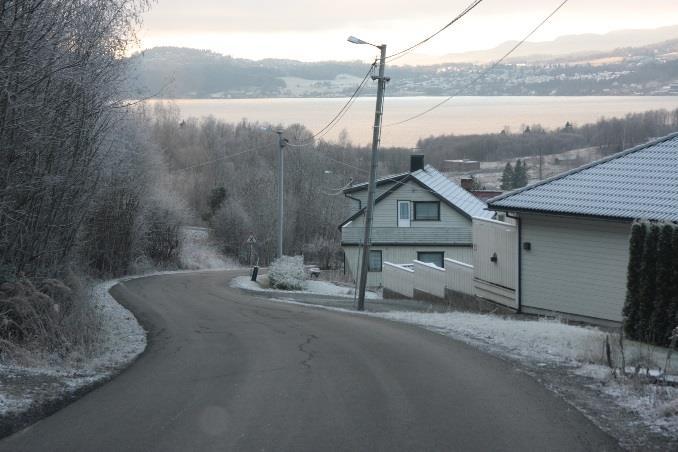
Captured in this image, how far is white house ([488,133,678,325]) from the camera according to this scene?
64.4 feet

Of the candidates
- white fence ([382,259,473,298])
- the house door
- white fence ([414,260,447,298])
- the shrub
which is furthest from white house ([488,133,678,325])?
the house door

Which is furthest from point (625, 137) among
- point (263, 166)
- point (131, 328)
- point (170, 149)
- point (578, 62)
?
point (170, 149)

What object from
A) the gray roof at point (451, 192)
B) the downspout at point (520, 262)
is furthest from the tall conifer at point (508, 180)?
the downspout at point (520, 262)

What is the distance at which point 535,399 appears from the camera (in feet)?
29.1

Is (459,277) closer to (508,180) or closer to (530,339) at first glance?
(530,339)

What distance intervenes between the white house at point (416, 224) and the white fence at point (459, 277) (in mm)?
17178

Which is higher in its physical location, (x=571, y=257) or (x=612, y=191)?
(x=612, y=191)

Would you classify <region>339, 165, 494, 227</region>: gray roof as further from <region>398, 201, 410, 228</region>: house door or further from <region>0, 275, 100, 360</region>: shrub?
<region>0, 275, 100, 360</region>: shrub

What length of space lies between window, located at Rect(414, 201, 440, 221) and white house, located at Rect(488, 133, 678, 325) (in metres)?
23.0

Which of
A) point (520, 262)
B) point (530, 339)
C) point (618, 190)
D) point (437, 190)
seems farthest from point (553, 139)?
point (530, 339)

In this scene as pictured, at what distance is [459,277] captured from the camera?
27.2 metres

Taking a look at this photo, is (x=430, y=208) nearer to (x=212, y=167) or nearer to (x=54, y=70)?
(x=54, y=70)

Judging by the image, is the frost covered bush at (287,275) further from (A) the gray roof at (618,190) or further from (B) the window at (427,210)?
(A) the gray roof at (618,190)

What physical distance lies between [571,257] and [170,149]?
75571mm
